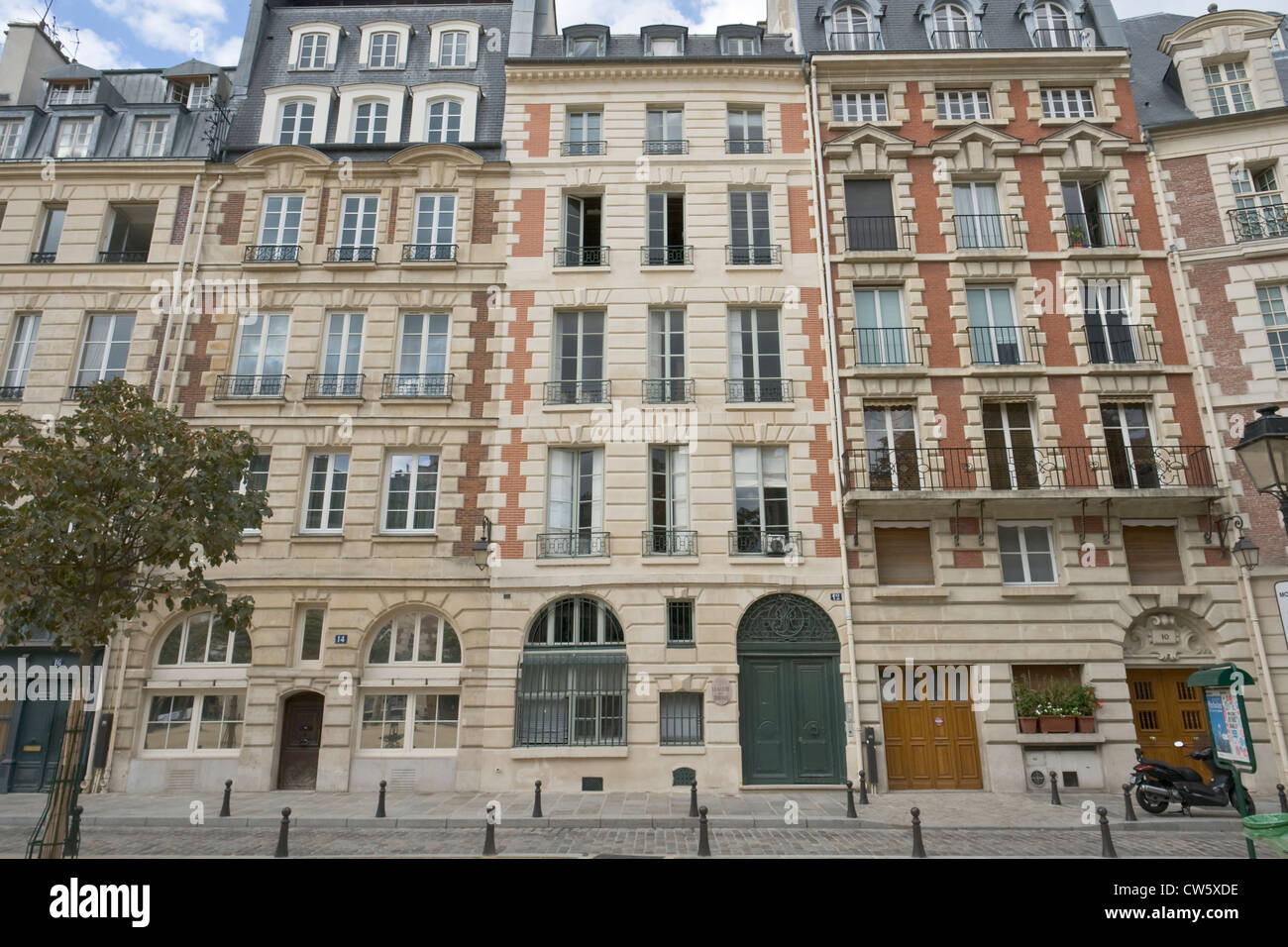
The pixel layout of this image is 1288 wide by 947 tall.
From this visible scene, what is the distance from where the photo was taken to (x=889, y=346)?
19.9 meters

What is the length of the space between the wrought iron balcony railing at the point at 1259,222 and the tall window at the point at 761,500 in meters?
13.9

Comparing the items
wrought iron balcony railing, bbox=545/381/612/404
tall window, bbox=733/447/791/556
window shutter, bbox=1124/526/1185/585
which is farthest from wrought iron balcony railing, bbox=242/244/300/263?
window shutter, bbox=1124/526/1185/585

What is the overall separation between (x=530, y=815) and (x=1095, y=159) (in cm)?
2284

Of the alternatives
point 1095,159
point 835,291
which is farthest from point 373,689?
point 1095,159

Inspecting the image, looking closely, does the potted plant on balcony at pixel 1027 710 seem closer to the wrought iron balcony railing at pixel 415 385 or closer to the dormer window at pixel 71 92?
the wrought iron balcony railing at pixel 415 385

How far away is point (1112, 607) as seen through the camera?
58.5 ft

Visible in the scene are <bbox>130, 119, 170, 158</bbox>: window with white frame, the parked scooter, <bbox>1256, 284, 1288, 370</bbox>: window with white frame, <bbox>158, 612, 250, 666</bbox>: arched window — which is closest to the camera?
the parked scooter

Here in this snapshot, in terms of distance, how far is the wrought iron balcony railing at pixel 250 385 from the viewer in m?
19.9

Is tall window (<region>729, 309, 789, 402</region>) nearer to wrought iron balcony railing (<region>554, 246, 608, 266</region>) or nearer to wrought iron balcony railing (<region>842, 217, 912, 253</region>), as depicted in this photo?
wrought iron balcony railing (<region>842, 217, 912, 253</region>)

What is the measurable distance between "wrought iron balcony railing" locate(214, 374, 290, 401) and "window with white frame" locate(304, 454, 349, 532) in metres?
2.24

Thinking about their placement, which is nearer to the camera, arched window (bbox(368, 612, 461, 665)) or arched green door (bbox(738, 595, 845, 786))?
arched green door (bbox(738, 595, 845, 786))

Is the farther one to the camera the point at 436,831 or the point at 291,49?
the point at 291,49

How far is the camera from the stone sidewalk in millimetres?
13883
